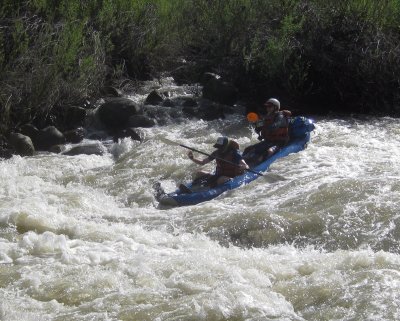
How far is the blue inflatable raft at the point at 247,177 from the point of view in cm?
805

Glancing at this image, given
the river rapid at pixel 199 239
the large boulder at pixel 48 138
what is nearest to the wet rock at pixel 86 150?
the river rapid at pixel 199 239

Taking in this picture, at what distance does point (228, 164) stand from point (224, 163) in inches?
2.1

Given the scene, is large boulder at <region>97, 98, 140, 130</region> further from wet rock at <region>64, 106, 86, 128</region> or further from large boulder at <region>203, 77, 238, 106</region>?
large boulder at <region>203, 77, 238, 106</region>

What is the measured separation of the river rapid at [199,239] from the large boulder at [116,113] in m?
1.35

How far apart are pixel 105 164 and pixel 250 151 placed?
1.96 meters

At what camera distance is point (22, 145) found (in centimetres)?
1020

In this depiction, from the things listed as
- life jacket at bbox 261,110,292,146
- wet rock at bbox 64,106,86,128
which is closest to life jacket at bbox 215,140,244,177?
life jacket at bbox 261,110,292,146

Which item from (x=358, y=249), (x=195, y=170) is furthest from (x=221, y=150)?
(x=358, y=249)

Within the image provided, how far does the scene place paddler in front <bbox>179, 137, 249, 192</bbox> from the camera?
8648 mm

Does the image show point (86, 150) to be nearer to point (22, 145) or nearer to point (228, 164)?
point (22, 145)

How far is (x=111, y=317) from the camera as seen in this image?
5098 mm

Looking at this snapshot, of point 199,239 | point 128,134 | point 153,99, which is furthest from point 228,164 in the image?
point 153,99

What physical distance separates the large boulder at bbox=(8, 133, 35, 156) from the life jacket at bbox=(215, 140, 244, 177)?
2.94 metres

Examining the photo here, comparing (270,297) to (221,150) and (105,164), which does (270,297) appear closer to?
(221,150)
